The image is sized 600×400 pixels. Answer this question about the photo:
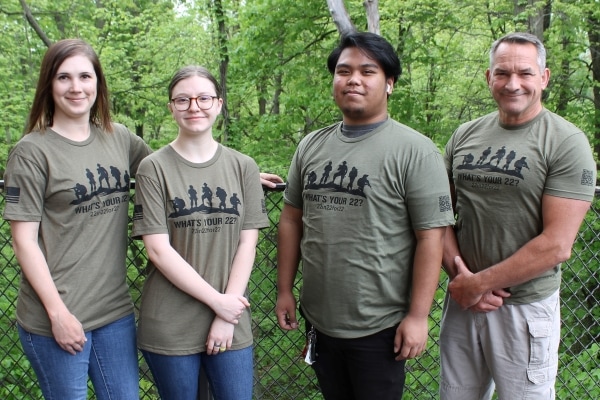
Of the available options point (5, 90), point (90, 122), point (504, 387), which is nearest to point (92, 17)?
point (5, 90)

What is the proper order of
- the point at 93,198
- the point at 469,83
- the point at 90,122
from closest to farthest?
the point at 93,198 → the point at 90,122 → the point at 469,83

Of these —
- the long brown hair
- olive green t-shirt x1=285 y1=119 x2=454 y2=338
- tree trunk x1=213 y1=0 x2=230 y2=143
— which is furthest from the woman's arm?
tree trunk x1=213 y1=0 x2=230 y2=143

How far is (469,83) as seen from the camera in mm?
10883

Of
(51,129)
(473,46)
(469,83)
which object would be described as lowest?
(51,129)

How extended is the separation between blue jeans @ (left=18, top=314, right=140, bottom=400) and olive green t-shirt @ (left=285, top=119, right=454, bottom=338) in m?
0.78

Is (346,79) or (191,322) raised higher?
(346,79)

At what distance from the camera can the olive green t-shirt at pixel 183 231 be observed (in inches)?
80.8

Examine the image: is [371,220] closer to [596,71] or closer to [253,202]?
[253,202]

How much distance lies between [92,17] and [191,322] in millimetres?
13753

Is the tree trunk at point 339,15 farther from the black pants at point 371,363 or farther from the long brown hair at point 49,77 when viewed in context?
the black pants at point 371,363

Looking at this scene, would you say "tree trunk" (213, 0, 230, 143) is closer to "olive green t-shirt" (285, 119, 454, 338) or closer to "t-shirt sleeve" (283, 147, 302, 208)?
"t-shirt sleeve" (283, 147, 302, 208)

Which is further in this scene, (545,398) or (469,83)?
(469,83)

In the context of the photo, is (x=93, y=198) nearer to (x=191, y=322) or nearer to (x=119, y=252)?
(x=119, y=252)

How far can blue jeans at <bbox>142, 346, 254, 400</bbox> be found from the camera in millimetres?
2090
